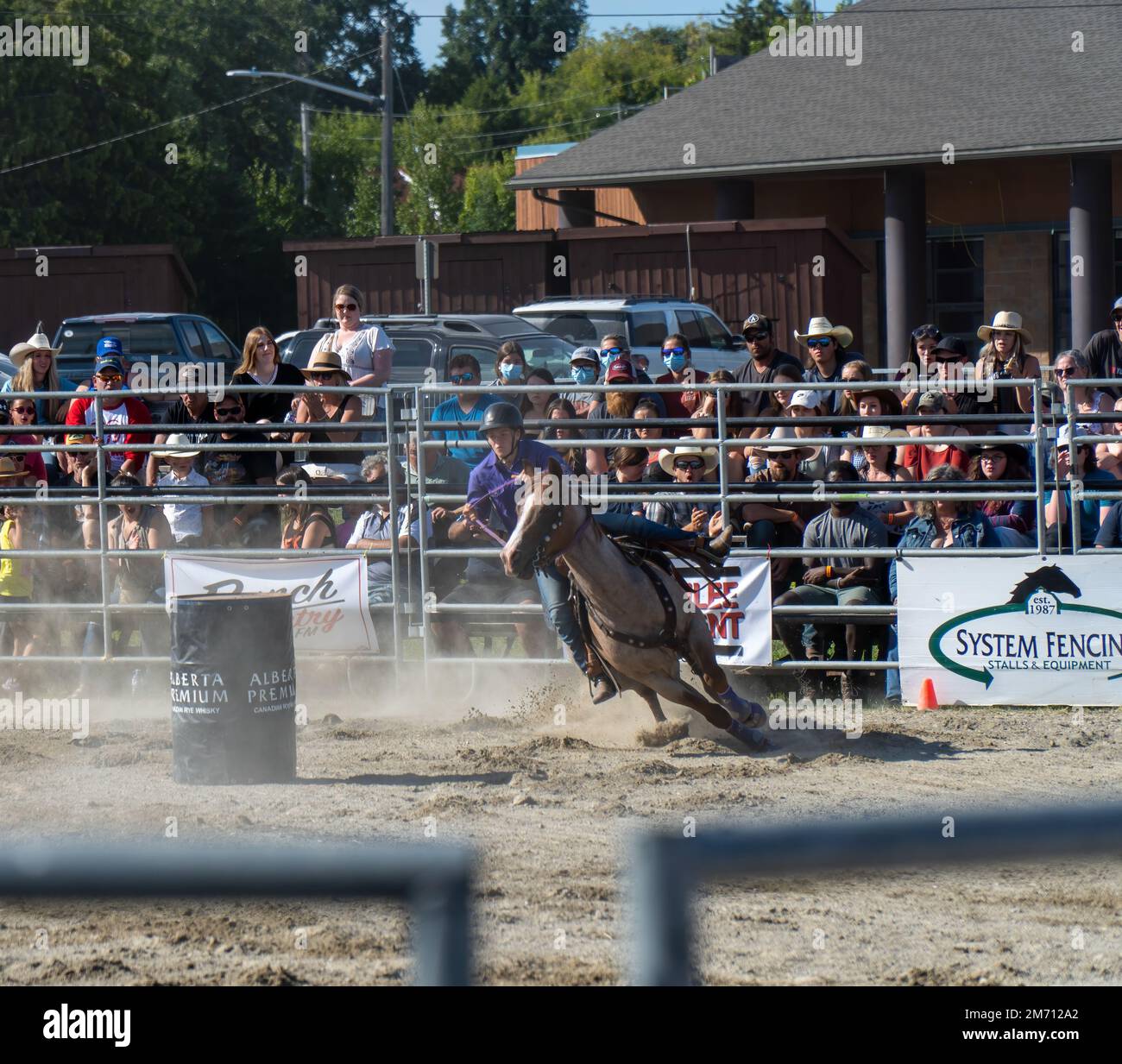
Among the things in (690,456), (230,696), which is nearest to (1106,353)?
(690,456)

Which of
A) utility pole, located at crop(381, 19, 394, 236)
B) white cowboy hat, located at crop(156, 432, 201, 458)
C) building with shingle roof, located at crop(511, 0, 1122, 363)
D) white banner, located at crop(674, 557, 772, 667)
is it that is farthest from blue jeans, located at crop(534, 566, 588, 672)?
utility pole, located at crop(381, 19, 394, 236)

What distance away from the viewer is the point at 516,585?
35.8 ft

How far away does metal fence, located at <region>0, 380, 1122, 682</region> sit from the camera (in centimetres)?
997

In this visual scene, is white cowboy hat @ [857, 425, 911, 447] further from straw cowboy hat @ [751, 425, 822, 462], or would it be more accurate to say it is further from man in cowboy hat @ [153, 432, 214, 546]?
man in cowboy hat @ [153, 432, 214, 546]

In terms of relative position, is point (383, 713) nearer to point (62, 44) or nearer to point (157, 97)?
point (62, 44)

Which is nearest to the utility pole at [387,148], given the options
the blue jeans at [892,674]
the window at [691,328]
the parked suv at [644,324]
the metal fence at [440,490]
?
the parked suv at [644,324]

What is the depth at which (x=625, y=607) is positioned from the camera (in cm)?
Result: 852

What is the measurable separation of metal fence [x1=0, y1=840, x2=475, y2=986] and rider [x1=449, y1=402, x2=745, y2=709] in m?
6.35

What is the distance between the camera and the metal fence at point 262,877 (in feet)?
7.06

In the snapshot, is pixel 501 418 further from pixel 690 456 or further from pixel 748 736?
pixel 690 456

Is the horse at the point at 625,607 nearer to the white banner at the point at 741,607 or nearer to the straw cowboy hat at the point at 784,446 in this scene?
the white banner at the point at 741,607

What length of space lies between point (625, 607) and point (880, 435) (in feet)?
10.3
